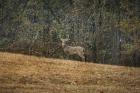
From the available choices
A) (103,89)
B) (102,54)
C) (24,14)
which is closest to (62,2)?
(24,14)

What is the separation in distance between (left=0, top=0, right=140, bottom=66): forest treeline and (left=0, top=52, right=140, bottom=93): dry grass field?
13 cm

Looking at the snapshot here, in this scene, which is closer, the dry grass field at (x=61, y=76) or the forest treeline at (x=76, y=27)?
the dry grass field at (x=61, y=76)

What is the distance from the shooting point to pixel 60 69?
580cm

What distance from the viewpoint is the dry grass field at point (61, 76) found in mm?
5629

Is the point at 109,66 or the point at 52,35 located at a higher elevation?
the point at 52,35

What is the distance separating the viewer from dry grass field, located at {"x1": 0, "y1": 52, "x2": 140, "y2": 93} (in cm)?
563

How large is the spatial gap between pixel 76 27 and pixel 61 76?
87 centimetres

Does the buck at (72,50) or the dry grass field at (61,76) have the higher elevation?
the buck at (72,50)

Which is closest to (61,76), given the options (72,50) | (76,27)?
(72,50)

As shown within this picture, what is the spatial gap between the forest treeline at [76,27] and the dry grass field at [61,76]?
0.13 m

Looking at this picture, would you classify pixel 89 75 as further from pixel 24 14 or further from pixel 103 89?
pixel 24 14

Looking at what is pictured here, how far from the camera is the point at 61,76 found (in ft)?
19.0

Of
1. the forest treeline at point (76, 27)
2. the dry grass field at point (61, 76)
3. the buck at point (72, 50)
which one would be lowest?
the dry grass field at point (61, 76)

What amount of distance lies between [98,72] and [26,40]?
51.4 inches
